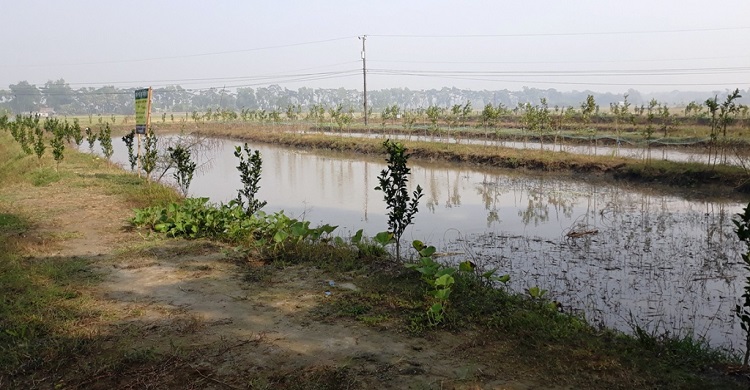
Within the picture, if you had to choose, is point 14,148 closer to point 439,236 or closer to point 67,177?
point 67,177

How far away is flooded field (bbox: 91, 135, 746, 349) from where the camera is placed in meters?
5.57

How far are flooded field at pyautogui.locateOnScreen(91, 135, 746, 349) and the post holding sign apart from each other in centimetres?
269

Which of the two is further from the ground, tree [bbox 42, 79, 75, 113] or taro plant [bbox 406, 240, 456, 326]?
tree [bbox 42, 79, 75, 113]

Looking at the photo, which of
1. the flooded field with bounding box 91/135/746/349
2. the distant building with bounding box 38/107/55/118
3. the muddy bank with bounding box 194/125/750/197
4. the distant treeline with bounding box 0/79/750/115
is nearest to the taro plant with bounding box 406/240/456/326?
the flooded field with bounding box 91/135/746/349

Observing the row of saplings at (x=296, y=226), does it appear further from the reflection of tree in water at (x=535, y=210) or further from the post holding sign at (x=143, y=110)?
the post holding sign at (x=143, y=110)

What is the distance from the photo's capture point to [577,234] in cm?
864

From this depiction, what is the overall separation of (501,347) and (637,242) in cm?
559

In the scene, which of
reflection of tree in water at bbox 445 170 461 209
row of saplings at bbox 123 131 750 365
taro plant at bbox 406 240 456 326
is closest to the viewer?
taro plant at bbox 406 240 456 326

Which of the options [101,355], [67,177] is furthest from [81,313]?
[67,177]

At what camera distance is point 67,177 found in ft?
42.0

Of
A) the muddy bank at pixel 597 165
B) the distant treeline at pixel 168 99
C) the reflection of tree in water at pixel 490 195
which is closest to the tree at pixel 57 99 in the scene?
the distant treeline at pixel 168 99

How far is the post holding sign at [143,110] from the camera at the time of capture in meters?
11.1

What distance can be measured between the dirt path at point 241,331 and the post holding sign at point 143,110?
4778mm

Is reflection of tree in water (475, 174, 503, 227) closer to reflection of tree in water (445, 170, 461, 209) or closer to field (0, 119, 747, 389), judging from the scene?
reflection of tree in water (445, 170, 461, 209)
